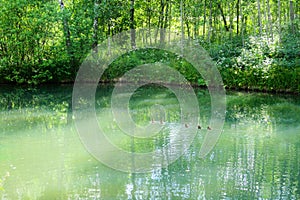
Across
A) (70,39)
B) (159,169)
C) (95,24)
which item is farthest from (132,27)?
(159,169)

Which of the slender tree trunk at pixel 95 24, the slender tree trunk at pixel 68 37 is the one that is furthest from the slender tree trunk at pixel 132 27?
the slender tree trunk at pixel 68 37

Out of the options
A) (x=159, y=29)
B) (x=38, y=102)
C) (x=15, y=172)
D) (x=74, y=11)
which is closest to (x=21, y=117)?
(x=38, y=102)

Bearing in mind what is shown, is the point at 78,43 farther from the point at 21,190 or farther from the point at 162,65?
the point at 21,190

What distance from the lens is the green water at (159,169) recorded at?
5867mm

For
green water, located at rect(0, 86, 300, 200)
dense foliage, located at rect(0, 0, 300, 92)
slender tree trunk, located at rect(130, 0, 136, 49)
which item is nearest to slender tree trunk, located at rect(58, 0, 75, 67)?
dense foliage, located at rect(0, 0, 300, 92)

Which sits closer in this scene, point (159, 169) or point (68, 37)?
point (159, 169)

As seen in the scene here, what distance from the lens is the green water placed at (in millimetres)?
5867

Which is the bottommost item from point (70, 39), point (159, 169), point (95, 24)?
point (159, 169)

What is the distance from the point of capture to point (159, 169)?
6859mm

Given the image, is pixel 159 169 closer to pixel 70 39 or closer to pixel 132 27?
pixel 70 39

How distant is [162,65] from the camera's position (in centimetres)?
1803

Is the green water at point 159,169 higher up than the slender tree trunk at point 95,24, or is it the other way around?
the slender tree trunk at point 95,24

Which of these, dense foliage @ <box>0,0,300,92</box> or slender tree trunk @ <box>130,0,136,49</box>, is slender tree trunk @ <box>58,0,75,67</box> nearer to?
dense foliage @ <box>0,0,300,92</box>

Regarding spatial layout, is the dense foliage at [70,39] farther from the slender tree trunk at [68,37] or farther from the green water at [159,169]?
the green water at [159,169]
